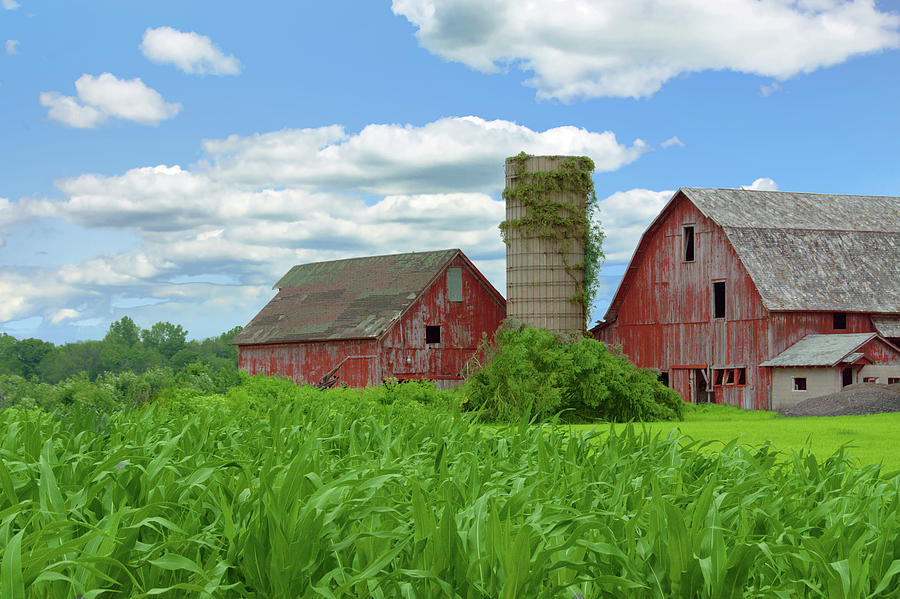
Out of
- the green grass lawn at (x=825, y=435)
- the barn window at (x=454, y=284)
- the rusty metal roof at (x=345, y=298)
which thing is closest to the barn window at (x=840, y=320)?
the green grass lawn at (x=825, y=435)

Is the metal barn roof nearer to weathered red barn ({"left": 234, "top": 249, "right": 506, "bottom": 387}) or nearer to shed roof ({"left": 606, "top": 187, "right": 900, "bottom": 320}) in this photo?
shed roof ({"left": 606, "top": 187, "right": 900, "bottom": 320})

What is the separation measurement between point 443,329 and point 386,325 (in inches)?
124

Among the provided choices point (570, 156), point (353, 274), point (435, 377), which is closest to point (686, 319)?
point (570, 156)

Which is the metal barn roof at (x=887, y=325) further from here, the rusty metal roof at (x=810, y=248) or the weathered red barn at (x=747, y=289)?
the rusty metal roof at (x=810, y=248)

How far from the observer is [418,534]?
3.97 meters

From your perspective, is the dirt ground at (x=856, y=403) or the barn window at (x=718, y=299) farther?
the barn window at (x=718, y=299)

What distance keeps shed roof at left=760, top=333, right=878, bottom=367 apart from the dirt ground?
2279mm

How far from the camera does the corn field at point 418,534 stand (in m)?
3.71

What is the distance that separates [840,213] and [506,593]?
138 ft

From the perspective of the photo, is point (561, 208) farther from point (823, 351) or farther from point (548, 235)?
point (823, 351)

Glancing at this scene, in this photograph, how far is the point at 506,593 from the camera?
346 centimetres

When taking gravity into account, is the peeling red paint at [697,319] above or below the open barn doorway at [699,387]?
above

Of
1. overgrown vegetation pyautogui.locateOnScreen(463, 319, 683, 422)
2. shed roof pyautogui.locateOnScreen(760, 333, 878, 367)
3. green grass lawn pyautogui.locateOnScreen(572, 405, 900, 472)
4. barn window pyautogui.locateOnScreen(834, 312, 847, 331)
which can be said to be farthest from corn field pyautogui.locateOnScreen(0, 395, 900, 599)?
barn window pyautogui.locateOnScreen(834, 312, 847, 331)

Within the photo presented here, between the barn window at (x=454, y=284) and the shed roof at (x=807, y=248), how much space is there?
6.82 m
